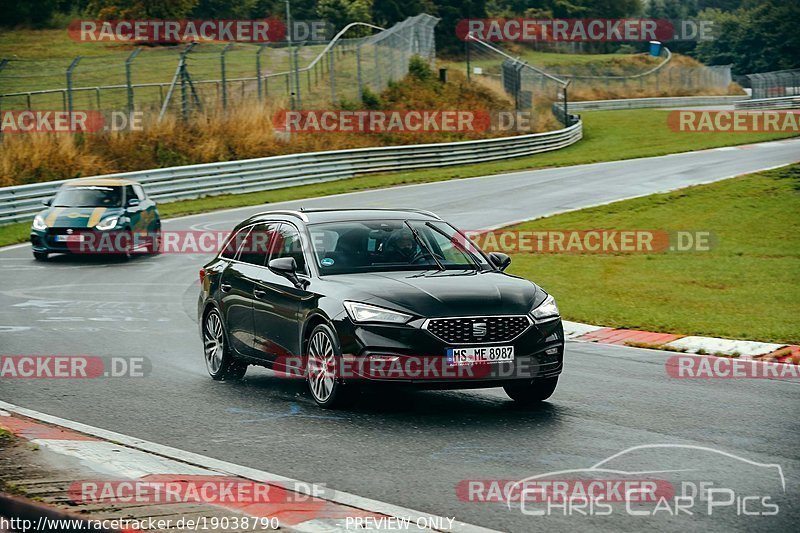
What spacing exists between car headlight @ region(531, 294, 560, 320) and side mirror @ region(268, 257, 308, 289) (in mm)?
1965

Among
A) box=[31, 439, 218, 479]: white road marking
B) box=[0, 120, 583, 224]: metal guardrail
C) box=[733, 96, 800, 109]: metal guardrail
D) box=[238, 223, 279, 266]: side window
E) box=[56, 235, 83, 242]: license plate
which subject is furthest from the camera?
box=[733, 96, 800, 109]: metal guardrail

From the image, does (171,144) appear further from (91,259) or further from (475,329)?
(475,329)

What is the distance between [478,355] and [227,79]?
43.1 m

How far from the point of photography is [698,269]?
20000 millimetres

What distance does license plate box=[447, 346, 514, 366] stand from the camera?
8734 millimetres

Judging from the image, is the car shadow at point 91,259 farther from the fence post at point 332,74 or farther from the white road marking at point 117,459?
the fence post at point 332,74

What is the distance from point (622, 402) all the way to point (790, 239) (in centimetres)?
1540

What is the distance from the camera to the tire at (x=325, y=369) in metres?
9.11

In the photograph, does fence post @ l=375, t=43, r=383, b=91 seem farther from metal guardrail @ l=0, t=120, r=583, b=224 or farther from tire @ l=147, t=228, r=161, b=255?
tire @ l=147, t=228, r=161, b=255

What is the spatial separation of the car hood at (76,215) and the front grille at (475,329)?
1543cm

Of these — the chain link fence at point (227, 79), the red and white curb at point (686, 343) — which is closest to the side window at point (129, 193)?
the chain link fence at point (227, 79)

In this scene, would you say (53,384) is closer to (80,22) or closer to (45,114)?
(45,114)

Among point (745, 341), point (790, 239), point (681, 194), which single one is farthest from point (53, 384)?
point (681, 194)

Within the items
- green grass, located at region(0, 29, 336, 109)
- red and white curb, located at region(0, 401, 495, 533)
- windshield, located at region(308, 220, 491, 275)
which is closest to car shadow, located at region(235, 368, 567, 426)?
windshield, located at region(308, 220, 491, 275)
